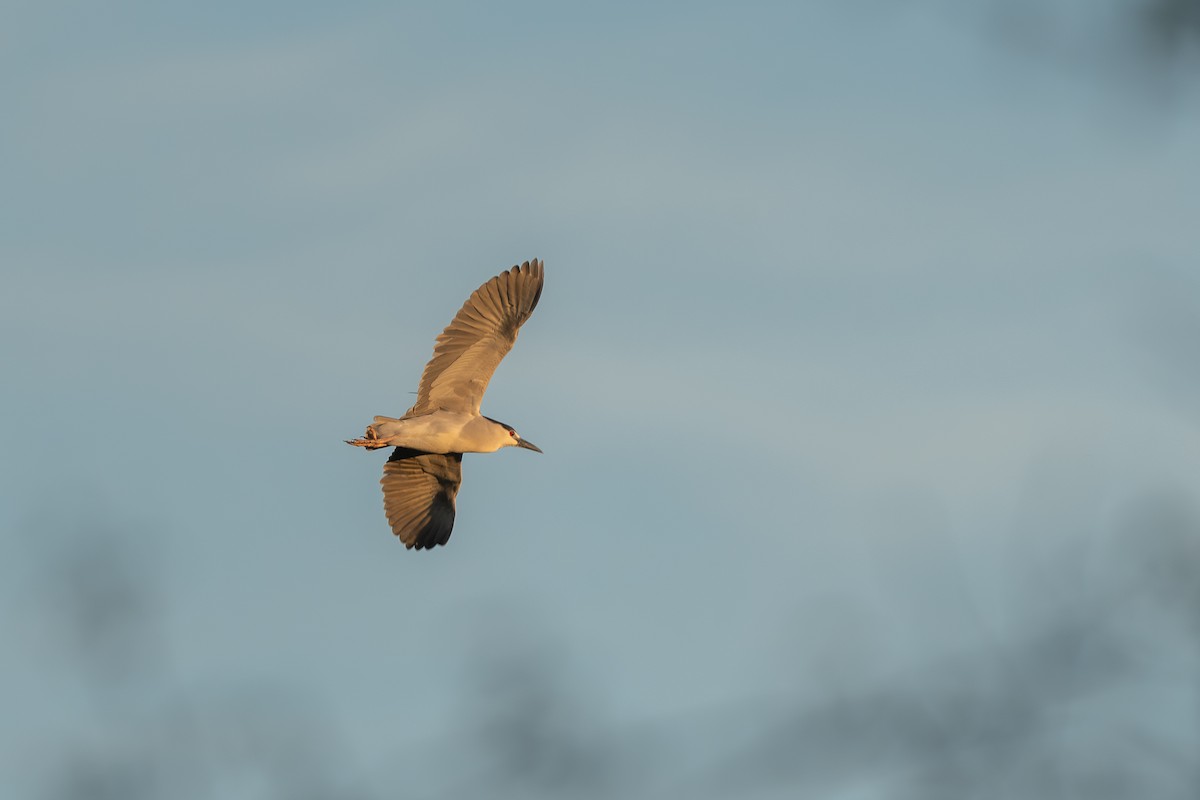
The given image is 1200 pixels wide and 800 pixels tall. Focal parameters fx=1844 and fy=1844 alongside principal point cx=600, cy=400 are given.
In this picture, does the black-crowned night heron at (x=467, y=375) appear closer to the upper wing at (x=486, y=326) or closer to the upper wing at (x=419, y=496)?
the upper wing at (x=486, y=326)

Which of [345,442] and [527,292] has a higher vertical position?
[527,292]

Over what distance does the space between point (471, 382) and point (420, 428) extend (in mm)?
1160

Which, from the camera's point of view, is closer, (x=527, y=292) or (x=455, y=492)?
(x=527, y=292)

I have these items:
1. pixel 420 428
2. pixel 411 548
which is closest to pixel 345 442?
pixel 420 428

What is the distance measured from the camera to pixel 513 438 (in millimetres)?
26422

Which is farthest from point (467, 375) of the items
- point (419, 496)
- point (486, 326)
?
point (419, 496)

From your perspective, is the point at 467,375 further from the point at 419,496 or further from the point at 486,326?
the point at 419,496

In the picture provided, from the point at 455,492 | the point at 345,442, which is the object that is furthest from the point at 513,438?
the point at 345,442

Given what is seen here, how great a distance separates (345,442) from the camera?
24359 millimetres

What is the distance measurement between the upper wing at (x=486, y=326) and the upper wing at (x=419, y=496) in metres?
1.39

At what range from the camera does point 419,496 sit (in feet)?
87.0

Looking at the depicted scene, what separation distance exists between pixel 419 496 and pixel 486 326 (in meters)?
3.02

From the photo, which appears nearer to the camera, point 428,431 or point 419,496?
point 428,431

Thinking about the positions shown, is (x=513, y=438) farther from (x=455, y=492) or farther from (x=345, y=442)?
(x=345, y=442)
